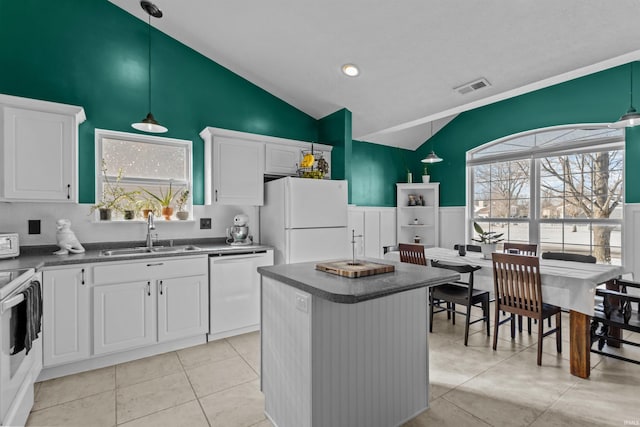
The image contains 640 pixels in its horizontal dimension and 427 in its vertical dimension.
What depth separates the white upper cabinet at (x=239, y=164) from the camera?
3531 mm

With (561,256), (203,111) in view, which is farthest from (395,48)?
(561,256)

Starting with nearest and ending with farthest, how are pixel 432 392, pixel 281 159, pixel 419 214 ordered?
1. pixel 432 392
2. pixel 281 159
3. pixel 419 214

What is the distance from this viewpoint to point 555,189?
457cm

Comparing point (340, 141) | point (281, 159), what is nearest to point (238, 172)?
point (281, 159)

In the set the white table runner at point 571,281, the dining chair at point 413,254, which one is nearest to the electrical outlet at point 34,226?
the dining chair at point 413,254

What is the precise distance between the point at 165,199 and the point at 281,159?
4.65 ft

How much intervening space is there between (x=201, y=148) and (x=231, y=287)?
65.1 inches

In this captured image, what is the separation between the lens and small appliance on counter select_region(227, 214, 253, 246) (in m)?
3.72

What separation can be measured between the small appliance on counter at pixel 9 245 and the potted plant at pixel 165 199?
Answer: 116 cm

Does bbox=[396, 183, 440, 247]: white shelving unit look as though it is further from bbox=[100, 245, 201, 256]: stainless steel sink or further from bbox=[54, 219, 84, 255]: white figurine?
bbox=[54, 219, 84, 255]: white figurine

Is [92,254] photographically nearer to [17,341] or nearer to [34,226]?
[34,226]

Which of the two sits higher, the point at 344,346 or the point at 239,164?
the point at 239,164

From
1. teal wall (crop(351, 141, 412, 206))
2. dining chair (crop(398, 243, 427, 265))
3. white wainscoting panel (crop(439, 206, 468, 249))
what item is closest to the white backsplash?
dining chair (crop(398, 243, 427, 265))

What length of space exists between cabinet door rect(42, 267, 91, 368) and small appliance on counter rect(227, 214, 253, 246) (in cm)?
147
